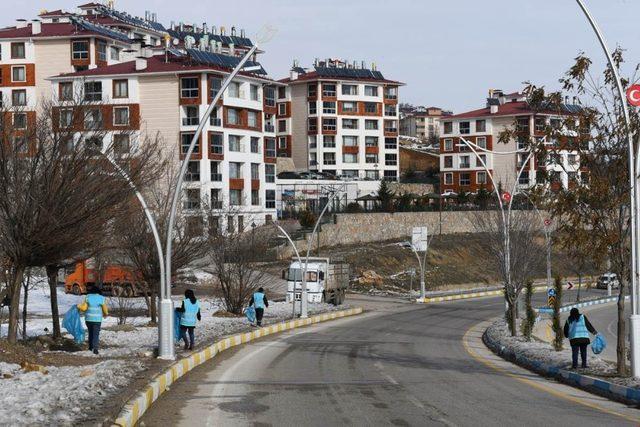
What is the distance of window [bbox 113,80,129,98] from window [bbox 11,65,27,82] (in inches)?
647

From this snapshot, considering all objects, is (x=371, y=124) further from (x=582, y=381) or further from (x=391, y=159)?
(x=582, y=381)

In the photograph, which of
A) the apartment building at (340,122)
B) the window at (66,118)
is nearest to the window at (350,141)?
the apartment building at (340,122)

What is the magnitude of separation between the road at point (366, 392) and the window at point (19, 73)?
6636 cm

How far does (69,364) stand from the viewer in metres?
18.9

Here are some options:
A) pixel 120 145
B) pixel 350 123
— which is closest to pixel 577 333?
pixel 120 145

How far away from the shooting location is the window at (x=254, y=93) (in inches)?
3175

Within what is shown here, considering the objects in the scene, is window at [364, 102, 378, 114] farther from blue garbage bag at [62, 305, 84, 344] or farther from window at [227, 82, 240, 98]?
blue garbage bag at [62, 305, 84, 344]

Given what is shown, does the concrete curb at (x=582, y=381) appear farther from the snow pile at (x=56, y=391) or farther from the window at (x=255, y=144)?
the window at (x=255, y=144)

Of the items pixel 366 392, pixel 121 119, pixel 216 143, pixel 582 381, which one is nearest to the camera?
pixel 366 392

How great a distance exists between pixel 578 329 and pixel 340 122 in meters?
93.1

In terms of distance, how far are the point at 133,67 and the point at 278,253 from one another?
1965 cm

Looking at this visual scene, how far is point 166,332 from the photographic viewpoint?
2102 centimetres

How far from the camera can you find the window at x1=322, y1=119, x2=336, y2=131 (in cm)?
11162

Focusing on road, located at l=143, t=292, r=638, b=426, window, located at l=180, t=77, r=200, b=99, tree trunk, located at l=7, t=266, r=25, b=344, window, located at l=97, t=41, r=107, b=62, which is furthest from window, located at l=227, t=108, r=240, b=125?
tree trunk, located at l=7, t=266, r=25, b=344
